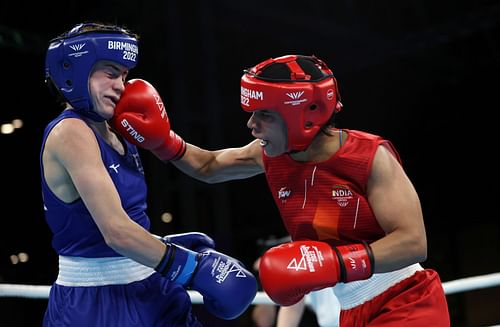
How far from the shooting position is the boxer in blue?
1.71 m

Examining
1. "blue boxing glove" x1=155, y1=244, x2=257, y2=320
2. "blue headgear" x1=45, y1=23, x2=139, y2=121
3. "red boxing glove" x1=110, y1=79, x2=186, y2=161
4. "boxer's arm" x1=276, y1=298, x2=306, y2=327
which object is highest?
"blue headgear" x1=45, y1=23, x2=139, y2=121

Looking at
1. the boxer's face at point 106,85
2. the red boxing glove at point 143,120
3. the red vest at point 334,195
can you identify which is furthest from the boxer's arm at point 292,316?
the boxer's face at point 106,85

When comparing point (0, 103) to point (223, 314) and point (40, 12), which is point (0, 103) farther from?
point (223, 314)

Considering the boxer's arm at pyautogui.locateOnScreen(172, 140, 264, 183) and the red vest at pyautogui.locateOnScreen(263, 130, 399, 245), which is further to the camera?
the boxer's arm at pyautogui.locateOnScreen(172, 140, 264, 183)

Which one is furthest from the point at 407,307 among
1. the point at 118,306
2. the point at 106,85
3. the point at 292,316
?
the point at 292,316

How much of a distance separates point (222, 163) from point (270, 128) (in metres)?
0.42

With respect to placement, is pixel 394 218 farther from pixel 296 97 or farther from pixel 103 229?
pixel 103 229

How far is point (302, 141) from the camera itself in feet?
6.21

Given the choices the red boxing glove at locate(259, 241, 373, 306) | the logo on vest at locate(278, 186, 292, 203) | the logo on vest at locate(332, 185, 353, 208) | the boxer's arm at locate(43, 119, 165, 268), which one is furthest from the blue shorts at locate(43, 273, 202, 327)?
the logo on vest at locate(332, 185, 353, 208)

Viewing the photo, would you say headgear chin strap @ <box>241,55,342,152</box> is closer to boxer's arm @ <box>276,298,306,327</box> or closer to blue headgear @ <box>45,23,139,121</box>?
blue headgear @ <box>45,23,139,121</box>

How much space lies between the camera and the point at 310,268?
1.70 meters

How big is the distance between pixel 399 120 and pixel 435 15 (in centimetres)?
213

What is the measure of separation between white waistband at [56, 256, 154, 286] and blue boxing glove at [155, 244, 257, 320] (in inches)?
4.6

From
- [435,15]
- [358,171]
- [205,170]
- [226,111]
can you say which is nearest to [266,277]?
[358,171]
